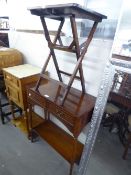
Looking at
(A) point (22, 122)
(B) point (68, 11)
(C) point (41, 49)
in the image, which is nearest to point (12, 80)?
(C) point (41, 49)

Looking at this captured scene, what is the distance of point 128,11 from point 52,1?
0.90 m

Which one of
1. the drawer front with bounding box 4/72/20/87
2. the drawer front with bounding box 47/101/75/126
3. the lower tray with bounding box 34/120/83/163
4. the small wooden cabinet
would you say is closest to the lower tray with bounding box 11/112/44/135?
the lower tray with bounding box 34/120/83/163

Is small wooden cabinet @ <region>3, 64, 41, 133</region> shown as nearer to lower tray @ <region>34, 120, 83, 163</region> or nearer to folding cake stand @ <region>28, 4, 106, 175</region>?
folding cake stand @ <region>28, 4, 106, 175</region>

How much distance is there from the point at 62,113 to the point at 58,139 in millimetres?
621

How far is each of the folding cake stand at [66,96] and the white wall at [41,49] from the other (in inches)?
5.7

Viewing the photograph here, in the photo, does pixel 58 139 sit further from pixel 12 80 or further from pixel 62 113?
pixel 12 80

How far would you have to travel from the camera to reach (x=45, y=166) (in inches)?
60.7

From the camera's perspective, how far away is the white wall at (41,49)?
130 cm

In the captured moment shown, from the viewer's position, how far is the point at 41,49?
181 cm

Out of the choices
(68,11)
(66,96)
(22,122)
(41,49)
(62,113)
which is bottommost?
(22,122)

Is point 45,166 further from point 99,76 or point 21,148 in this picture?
point 99,76

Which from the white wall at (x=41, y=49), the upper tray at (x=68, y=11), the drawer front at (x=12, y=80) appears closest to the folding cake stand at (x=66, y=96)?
the upper tray at (x=68, y=11)

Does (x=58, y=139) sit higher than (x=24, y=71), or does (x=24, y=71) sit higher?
(x=24, y=71)

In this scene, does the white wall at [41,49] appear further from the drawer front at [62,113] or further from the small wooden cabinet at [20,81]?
the drawer front at [62,113]
